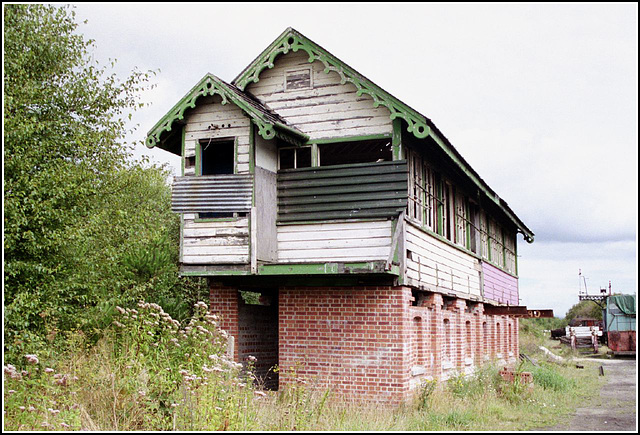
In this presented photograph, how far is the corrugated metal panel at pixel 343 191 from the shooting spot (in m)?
12.6

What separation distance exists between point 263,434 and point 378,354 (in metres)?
5.01

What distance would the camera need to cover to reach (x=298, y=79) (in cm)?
1397

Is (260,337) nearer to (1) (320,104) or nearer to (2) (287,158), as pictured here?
(2) (287,158)

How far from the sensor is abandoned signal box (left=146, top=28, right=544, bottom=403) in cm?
1252

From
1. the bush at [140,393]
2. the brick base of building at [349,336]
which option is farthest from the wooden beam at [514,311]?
the bush at [140,393]

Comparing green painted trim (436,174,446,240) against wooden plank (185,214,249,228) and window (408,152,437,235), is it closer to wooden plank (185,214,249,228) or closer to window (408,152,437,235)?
window (408,152,437,235)

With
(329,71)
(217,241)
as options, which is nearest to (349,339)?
(217,241)

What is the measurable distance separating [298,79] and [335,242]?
3662 mm

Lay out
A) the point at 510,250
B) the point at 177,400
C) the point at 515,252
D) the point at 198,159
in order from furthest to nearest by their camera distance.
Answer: the point at 515,252, the point at 510,250, the point at 198,159, the point at 177,400

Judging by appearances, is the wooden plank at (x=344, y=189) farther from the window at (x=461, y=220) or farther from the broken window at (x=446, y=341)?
the window at (x=461, y=220)

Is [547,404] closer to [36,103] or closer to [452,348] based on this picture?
[452,348]

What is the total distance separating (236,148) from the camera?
42.2 feet

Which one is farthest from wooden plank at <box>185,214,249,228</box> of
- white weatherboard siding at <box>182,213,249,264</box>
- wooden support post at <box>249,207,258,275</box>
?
wooden support post at <box>249,207,258,275</box>

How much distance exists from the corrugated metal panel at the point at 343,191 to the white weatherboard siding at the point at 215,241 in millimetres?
1169
